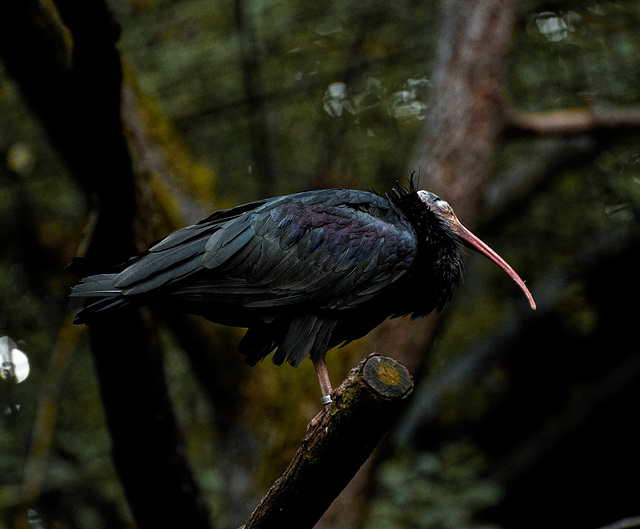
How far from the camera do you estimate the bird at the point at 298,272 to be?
10.8ft

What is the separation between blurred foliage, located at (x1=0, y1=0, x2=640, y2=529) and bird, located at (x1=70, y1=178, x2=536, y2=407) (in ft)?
6.76

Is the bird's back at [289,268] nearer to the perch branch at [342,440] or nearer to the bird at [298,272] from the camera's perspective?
the bird at [298,272]

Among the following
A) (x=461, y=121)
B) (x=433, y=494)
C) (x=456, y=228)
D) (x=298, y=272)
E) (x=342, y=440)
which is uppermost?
(x=342, y=440)

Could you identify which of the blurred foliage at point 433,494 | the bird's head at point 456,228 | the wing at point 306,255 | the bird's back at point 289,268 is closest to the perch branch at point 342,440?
the bird's back at point 289,268

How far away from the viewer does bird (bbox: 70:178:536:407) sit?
10.8 ft

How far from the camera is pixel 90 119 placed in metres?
3.27

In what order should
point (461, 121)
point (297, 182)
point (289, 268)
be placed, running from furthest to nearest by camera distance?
1. point (297, 182)
2. point (461, 121)
3. point (289, 268)

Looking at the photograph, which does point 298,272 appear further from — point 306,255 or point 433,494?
point 433,494

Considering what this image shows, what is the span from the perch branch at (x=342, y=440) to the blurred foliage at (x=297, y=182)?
3019 millimetres

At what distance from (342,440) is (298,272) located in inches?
45.3

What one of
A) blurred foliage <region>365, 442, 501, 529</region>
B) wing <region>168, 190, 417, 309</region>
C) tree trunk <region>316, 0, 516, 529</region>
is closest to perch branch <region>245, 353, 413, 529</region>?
wing <region>168, 190, 417, 309</region>

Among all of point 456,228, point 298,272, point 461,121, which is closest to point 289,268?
point 298,272

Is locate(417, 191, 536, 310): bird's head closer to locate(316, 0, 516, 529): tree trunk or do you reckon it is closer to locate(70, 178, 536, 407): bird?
locate(70, 178, 536, 407): bird

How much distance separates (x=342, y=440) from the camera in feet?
8.25
